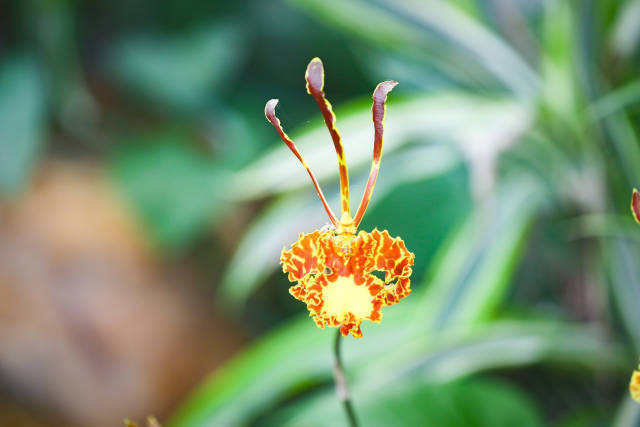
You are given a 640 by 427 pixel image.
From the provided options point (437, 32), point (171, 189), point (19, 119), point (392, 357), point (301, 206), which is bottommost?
point (392, 357)

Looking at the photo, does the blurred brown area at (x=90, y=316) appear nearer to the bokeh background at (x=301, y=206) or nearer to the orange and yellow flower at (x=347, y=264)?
the bokeh background at (x=301, y=206)

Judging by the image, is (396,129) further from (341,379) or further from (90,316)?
(90,316)

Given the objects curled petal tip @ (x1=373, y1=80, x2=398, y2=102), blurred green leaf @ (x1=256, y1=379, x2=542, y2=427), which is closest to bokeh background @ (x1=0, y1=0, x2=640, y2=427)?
blurred green leaf @ (x1=256, y1=379, x2=542, y2=427)

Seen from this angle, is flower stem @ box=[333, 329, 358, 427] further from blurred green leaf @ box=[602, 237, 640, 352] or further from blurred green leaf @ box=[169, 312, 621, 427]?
blurred green leaf @ box=[602, 237, 640, 352]

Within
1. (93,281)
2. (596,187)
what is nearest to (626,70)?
(596,187)

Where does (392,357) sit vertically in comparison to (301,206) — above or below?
below

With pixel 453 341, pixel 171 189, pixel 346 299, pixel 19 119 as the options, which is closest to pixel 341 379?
pixel 346 299

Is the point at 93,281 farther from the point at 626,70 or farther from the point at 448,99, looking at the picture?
the point at 626,70
